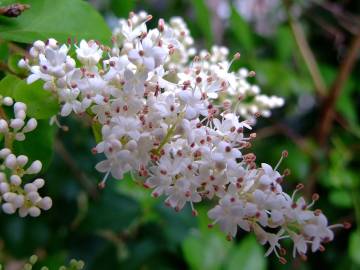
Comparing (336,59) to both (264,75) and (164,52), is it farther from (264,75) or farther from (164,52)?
(164,52)

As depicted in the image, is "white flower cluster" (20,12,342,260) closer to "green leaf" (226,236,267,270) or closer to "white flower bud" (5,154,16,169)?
"white flower bud" (5,154,16,169)

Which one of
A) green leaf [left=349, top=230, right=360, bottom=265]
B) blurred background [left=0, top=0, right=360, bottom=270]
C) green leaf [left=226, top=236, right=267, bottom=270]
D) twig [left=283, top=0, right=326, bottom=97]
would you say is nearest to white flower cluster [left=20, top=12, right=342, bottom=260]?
blurred background [left=0, top=0, right=360, bottom=270]

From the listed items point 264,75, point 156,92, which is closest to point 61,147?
point 264,75

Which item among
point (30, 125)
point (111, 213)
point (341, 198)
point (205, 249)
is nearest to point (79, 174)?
point (111, 213)

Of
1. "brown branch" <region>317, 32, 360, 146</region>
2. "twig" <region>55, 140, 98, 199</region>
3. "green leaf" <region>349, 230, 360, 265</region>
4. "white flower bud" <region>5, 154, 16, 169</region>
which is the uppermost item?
"white flower bud" <region>5, 154, 16, 169</region>

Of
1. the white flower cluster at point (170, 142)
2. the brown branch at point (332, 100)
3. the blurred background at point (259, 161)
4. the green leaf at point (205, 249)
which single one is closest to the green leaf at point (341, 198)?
the blurred background at point (259, 161)

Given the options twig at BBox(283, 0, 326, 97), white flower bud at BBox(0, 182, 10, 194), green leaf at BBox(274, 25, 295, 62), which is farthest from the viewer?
green leaf at BBox(274, 25, 295, 62)

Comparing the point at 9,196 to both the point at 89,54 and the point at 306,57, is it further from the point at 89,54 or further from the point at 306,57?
the point at 306,57
